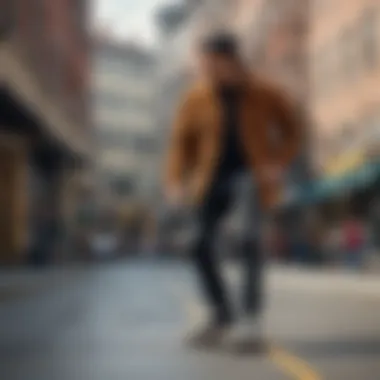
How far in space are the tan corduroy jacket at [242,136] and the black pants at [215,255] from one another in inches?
0.6

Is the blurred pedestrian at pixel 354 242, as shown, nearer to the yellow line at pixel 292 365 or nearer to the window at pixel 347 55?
the yellow line at pixel 292 365

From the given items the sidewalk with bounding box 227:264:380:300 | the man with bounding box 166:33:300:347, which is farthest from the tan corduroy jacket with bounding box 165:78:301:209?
the sidewalk with bounding box 227:264:380:300

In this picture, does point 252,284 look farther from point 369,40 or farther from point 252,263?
point 369,40

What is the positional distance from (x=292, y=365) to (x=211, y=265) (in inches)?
9.4

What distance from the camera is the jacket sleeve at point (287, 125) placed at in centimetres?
114

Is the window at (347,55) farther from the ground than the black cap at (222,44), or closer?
closer

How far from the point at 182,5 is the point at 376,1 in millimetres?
550

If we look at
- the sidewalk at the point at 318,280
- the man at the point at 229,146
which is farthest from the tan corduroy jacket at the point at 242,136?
the sidewalk at the point at 318,280

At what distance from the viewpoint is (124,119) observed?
51.0 inches

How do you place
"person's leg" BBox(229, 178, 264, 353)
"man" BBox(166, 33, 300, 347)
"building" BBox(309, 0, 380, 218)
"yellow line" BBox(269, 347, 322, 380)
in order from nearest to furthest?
1. "yellow line" BBox(269, 347, 322, 380)
2. "man" BBox(166, 33, 300, 347)
3. "person's leg" BBox(229, 178, 264, 353)
4. "building" BBox(309, 0, 380, 218)

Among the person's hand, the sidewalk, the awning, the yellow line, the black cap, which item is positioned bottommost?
the sidewalk

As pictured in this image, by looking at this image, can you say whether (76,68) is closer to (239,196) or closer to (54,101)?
(54,101)

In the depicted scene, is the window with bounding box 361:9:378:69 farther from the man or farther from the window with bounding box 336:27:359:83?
the man

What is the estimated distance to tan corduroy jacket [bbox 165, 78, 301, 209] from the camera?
1155 mm
